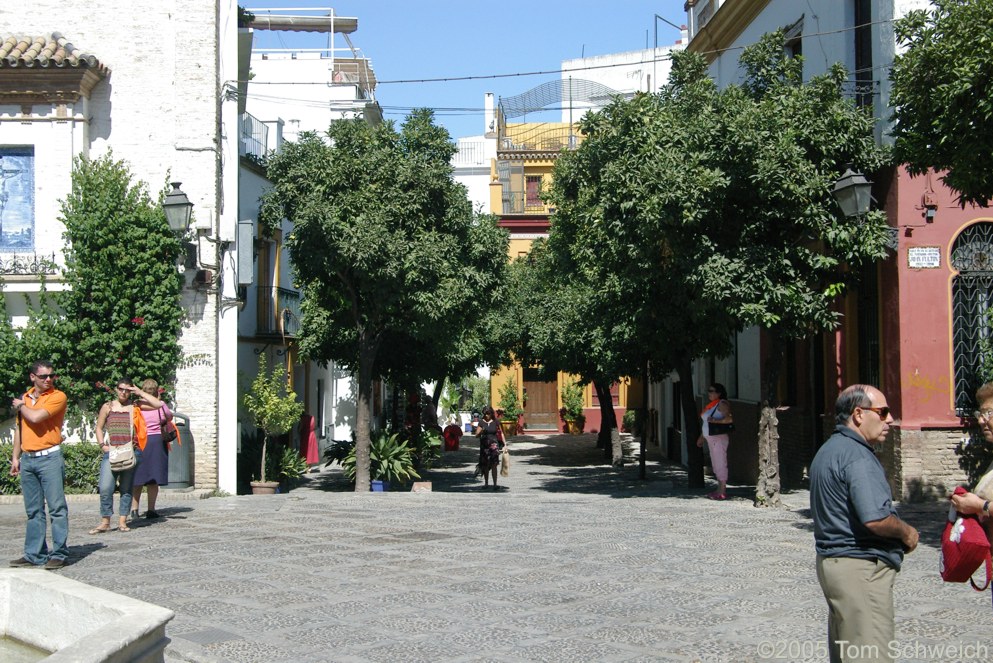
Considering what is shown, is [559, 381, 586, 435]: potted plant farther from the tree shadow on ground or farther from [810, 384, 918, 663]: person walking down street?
[810, 384, 918, 663]: person walking down street

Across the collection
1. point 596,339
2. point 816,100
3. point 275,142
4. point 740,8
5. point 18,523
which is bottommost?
point 18,523

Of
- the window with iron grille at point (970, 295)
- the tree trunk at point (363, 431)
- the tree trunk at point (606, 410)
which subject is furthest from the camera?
the tree trunk at point (606, 410)

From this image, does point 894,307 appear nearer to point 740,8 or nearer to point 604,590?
point 604,590

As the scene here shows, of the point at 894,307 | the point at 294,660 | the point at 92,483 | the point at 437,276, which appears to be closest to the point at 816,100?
the point at 894,307

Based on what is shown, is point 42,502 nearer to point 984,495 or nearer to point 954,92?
point 984,495

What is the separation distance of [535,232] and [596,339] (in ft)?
Answer: 82.0

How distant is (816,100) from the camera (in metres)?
14.0

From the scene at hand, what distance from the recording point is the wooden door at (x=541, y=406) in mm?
45344

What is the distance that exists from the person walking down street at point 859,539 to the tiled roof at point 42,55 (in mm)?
13755

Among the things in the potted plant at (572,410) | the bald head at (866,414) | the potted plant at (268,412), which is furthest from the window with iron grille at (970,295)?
the potted plant at (572,410)

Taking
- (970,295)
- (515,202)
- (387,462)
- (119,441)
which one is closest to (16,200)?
(119,441)

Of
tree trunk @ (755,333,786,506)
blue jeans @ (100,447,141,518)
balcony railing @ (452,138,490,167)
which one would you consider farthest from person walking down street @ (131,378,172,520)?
balcony railing @ (452,138,490,167)

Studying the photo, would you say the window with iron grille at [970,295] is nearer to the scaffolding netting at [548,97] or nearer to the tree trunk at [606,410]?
the tree trunk at [606,410]

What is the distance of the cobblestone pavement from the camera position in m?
6.80
